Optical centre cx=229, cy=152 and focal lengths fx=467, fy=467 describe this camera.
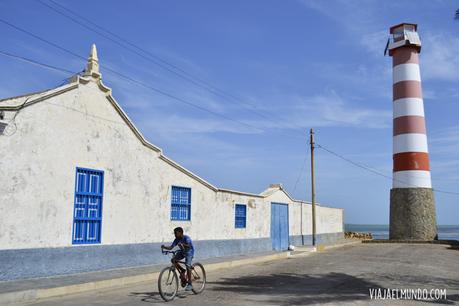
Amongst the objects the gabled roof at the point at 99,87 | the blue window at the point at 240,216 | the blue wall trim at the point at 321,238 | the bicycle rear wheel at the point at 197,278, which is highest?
the gabled roof at the point at 99,87

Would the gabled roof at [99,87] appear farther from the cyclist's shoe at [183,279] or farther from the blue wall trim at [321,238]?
the blue wall trim at [321,238]

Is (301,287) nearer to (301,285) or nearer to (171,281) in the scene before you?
(301,285)

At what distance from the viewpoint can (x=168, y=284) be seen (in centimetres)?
970

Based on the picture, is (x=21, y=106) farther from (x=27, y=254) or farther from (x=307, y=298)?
(x=307, y=298)

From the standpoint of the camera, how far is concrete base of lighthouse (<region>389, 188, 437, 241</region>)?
100ft

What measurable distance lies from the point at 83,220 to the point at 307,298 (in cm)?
656

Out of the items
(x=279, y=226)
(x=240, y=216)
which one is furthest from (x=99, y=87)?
(x=279, y=226)

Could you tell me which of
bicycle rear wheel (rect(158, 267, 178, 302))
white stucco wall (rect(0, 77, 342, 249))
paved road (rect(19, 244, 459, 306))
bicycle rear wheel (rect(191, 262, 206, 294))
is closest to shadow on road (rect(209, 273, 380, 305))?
paved road (rect(19, 244, 459, 306))

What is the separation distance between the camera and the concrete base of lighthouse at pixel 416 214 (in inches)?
1204

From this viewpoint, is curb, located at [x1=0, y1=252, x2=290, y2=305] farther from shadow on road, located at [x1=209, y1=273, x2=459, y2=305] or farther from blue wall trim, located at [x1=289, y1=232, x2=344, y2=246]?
blue wall trim, located at [x1=289, y1=232, x2=344, y2=246]

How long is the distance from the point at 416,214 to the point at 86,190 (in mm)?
24334

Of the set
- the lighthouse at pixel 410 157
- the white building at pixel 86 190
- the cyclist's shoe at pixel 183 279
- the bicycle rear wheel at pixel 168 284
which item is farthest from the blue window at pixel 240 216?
the lighthouse at pixel 410 157

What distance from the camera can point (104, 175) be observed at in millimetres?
13492

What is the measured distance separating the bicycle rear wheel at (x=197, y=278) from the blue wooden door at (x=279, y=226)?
1258 centimetres
